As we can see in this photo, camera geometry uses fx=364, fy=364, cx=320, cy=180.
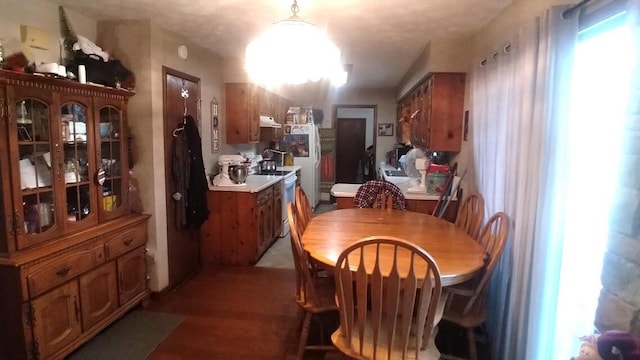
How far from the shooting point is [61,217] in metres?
2.21

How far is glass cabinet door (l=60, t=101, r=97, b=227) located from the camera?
7.44 feet

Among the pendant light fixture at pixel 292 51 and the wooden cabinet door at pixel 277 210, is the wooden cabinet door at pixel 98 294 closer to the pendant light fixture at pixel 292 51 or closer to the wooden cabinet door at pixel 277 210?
the pendant light fixture at pixel 292 51

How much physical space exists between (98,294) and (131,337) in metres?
0.37

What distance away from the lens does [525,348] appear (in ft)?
6.32

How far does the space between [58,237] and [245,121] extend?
7.78ft

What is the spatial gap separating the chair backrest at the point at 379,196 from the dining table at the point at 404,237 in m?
0.19

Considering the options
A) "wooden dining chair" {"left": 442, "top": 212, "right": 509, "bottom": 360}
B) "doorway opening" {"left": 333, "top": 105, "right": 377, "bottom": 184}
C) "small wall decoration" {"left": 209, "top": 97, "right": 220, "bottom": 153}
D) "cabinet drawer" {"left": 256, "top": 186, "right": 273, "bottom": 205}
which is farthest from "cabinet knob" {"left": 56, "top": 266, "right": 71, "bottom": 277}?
"doorway opening" {"left": 333, "top": 105, "right": 377, "bottom": 184}

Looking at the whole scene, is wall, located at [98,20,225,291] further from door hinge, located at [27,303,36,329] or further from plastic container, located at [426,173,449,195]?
plastic container, located at [426,173,449,195]

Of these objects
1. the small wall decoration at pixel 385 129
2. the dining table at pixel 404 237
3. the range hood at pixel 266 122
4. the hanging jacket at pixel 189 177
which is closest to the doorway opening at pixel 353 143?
the small wall decoration at pixel 385 129

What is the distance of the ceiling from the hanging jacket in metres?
0.85

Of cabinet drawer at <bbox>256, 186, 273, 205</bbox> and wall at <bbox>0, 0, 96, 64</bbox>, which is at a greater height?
wall at <bbox>0, 0, 96, 64</bbox>

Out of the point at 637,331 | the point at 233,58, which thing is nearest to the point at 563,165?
the point at 637,331

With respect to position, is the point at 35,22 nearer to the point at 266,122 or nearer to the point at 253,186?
the point at 253,186

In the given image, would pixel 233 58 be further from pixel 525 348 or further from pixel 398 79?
pixel 525 348
